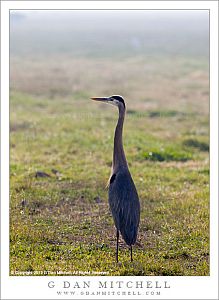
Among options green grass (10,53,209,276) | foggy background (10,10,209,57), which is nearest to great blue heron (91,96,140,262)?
green grass (10,53,209,276)

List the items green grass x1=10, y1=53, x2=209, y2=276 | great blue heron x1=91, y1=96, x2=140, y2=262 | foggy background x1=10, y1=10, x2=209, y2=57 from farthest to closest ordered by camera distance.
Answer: foggy background x1=10, y1=10, x2=209, y2=57
green grass x1=10, y1=53, x2=209, y2=276
great blue heron x1=91, y1=96, x2=140, y2=262

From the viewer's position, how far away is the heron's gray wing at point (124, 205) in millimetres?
7379

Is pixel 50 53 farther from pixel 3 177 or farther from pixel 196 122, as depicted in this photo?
pixel 3 177

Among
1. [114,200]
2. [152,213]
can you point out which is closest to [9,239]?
[114,200]

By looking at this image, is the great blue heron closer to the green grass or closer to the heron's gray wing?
the heron's gray wing

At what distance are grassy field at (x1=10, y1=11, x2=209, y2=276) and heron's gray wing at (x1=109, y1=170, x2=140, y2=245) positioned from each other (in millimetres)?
476

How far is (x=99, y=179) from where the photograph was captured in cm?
1132

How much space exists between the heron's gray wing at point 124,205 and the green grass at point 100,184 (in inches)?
18.3

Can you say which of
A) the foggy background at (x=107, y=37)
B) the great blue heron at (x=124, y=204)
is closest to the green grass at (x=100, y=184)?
the great blue heron at (x=124, y=204)

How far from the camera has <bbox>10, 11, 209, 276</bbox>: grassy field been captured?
7.74m

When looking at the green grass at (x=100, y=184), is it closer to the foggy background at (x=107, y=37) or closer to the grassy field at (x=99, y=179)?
the grassy field at (x=99, y=179)

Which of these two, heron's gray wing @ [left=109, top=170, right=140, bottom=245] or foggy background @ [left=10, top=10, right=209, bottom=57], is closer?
heron's gray wing @ [left=109, top=170, right=140, bottom=245]

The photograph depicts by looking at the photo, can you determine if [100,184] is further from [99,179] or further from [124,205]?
[124,205]

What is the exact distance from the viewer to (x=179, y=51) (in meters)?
46.2
